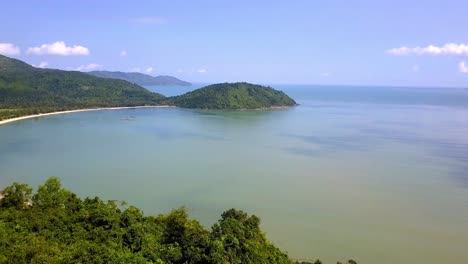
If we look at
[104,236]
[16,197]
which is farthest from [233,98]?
[104,236]

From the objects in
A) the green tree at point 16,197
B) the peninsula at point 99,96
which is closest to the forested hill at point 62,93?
the peninsula at point 99,96

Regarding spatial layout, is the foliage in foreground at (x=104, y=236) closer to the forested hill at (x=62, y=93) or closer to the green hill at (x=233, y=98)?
the forested hill at (x=62, y=93)

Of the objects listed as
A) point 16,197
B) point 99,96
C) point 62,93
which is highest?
point 62,93

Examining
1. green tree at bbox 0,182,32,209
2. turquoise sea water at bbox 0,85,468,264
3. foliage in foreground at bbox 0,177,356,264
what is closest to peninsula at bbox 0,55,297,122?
→ turquoise sea water at bbox 0,85,468,264

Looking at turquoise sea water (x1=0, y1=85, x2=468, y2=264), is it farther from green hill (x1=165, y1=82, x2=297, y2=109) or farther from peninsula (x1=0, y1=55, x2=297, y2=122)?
green hill (x1=165, y1=82, x2=297, y2=109)

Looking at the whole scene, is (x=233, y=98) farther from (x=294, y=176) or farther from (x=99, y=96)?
(x=294, y=176)

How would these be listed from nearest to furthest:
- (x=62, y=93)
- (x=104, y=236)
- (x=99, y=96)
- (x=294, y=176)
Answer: (x=104, y=236) → (x=294, y=176) → (x=99, y=96) → (x=62, y=93)
